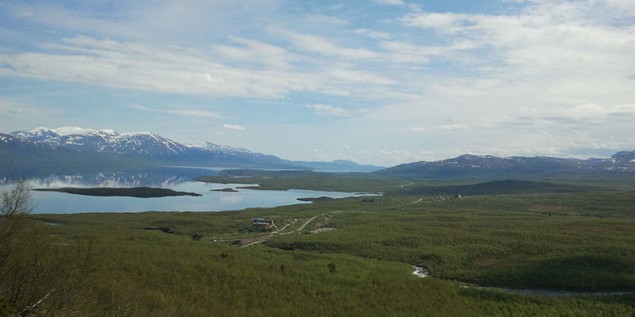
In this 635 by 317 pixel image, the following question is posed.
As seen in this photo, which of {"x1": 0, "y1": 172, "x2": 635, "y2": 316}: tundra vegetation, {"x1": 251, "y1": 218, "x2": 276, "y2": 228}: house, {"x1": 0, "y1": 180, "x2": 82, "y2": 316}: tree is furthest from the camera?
{"x1": 251, "y1": 218, "x2": 276, "y2": 228}: house

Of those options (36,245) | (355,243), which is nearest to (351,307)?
(36,245)

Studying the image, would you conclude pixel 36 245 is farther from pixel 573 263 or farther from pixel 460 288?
pixel 573 263

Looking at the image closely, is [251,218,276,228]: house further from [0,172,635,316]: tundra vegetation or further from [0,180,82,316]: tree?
[0,180,82,316]: tree

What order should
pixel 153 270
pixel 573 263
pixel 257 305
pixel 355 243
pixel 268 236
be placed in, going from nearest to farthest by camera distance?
1. pixel 257 305
2. pixel 153 270
3. pixel 573 263
4. pixel 355 243
5. pixel 268 236

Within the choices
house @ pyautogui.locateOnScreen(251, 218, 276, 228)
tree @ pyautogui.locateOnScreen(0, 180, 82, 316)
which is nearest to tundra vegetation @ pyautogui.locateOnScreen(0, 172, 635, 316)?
tree @ pyautogui.locateOnScreen(0, 180, 82, 316)

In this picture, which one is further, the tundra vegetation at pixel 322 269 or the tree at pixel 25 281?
the tundra vegetation at pixel 322 269

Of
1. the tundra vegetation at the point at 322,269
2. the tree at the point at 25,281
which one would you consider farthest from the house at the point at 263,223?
the tree at the point at 25,281

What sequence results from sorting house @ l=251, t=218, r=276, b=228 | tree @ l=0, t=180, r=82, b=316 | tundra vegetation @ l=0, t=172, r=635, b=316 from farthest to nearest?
house @ l=251, t=218, r=276, b=228
tundra vegetation @ l=0, t=172, r=635, b=316
tree @ l=0, t=180, r=82, b=316

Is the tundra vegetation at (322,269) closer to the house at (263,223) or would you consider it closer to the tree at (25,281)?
the tree at (25,281)
